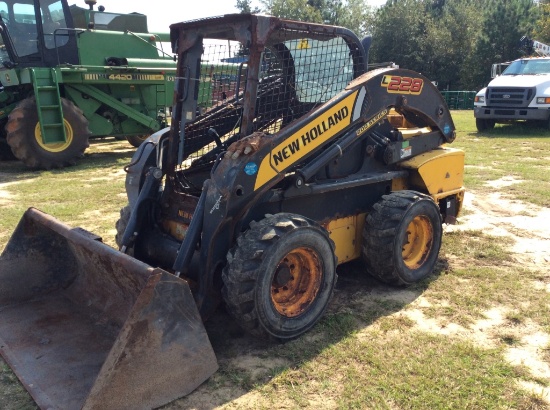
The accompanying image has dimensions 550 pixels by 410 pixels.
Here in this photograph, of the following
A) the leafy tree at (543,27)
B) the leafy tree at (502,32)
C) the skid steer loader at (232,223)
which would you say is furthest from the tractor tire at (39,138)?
the leafy tree at (502,32)

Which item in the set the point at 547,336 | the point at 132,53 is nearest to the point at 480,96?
the point at 132,53

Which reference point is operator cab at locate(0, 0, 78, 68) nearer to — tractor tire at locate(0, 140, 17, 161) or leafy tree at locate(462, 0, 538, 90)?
tractor tire at locate(0, 140, 17, 161)

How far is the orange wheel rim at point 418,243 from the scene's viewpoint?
4516 mm

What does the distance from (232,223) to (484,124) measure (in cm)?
1353

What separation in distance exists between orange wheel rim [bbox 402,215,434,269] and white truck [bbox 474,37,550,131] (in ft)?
35.8

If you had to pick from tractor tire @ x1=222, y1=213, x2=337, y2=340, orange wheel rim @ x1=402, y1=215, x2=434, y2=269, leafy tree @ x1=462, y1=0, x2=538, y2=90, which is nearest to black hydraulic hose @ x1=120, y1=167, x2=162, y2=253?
tractor tire @ x1=222, y1=213, x2=337, y2=340

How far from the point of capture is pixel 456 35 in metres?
39.3

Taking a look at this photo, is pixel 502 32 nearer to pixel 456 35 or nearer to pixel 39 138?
pixel 456 35

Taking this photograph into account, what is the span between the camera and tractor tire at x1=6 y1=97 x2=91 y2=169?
9.53 metres

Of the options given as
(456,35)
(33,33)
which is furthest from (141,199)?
(456,35)

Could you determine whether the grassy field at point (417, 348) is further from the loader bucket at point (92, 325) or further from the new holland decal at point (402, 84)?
the new holland decal at point (402, 84)

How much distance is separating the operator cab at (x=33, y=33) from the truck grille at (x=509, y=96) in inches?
410

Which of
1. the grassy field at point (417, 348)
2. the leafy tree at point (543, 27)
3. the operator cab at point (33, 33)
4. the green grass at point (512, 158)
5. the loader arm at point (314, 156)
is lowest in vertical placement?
the green grass at point (512, 158)

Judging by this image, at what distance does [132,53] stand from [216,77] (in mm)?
8637
